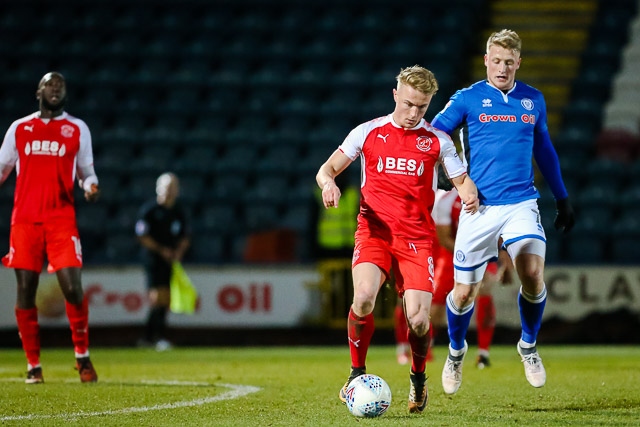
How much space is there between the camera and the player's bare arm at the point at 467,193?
5480 mm

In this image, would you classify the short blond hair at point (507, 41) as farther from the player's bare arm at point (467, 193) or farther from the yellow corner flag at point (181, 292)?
the yellow corner flag at point (181, 292)

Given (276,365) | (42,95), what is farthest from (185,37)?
(42,95)

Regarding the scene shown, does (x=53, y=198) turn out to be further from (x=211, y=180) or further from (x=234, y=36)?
(x=234, y=36)

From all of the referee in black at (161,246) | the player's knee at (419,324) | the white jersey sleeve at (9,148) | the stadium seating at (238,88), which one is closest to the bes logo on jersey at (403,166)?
the player's knee at (419,324)

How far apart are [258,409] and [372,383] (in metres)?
0.75

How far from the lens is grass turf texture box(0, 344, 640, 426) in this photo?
5.24 metres

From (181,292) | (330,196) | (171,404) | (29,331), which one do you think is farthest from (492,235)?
(181,292)

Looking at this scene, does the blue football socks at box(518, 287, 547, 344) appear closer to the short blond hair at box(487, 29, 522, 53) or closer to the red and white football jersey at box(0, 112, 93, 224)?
the short blond hair at box(487, 29, 522, 53)

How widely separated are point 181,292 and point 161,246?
577 millimetres

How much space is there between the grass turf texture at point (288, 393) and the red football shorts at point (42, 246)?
81cm

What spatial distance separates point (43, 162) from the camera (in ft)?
23.3

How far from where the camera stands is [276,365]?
9211 millimetres

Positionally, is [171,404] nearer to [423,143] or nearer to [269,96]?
[423,143]

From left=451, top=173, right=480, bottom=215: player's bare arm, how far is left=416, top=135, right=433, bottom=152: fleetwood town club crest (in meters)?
0.22
